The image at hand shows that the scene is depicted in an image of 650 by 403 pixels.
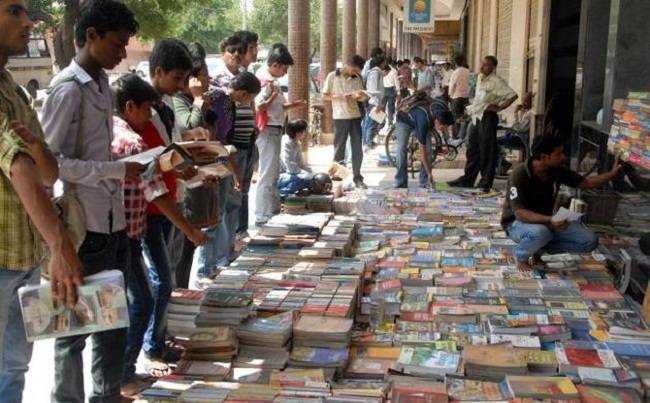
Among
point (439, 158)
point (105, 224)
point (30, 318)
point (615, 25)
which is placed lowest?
point (439, 158)

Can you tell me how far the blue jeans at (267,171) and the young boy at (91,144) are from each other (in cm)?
352

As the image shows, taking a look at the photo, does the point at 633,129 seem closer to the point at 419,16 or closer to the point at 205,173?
the point at 205,173

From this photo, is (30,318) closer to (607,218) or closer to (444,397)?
(444,397)

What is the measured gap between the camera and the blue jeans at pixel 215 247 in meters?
4.78

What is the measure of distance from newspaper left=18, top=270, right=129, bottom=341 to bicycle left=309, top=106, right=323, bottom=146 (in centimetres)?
1120

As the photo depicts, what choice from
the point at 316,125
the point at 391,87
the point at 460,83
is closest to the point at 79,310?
the point at 460,83

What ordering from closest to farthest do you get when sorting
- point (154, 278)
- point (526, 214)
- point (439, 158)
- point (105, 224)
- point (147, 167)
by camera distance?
point (105, 224)
point (147, 167)
point (154, 278)
point (526, 214)
point (439, 158)

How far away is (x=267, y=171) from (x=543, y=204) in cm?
240

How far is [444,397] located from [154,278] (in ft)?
4.70

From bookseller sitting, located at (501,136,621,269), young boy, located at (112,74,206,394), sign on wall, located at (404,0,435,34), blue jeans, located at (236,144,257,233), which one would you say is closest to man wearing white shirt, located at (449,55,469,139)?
sign on wall, located at (404,0,435,34)

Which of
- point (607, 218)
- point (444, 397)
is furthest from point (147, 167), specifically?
point (607, 218)

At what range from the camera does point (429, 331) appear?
3.62 m

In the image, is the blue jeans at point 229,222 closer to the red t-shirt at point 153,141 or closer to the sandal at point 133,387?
the red t-shirt at point 153,141

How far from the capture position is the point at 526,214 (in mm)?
4668
